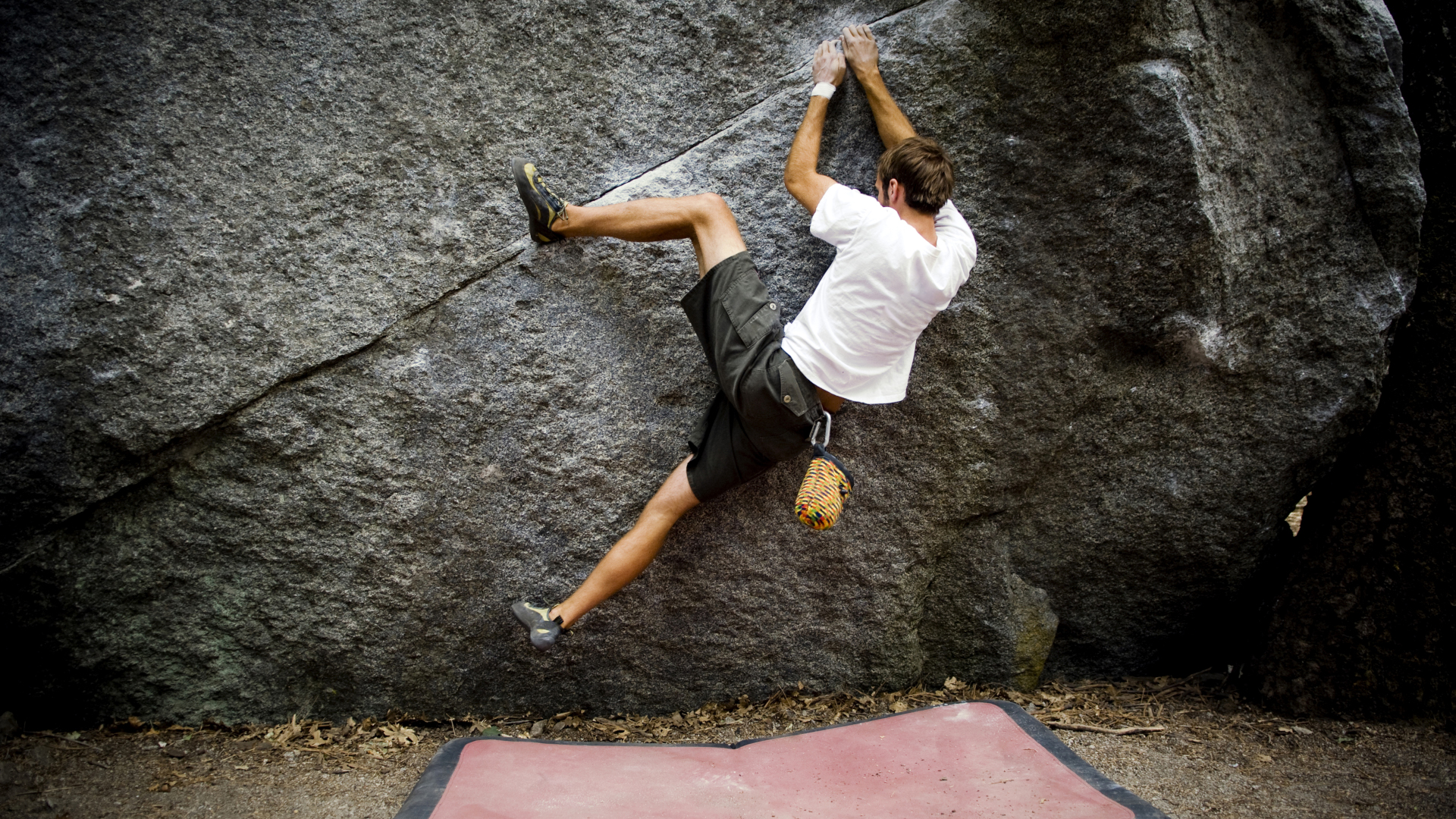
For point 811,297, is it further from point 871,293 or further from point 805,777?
point 805,777

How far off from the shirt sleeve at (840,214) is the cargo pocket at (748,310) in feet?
0.91

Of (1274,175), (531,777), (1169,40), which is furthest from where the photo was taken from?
(1274,175)

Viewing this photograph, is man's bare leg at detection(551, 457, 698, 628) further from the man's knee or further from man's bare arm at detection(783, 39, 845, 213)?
man's bare arm at detection(783, 39, 845, 213)

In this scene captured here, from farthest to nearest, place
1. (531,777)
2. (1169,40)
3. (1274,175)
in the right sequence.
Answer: (1274,175)
(1169,40)
(531,777)

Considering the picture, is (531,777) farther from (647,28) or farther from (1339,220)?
(1339,220)

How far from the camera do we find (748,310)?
9.38 feet

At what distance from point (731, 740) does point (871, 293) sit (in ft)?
5.94

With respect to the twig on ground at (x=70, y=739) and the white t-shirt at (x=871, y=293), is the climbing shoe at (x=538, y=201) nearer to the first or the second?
the white t-shirt at (x=871, y=293)

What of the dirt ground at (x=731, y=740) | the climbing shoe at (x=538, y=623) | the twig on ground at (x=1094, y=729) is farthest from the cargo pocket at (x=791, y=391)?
the twig on ground at (x=1094, y=729)

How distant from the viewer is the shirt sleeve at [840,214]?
2752 millimetres

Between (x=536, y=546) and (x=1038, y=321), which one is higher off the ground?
(x=1038, y=321)

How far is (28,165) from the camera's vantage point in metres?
2.79

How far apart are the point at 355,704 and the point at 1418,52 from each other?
4888 mm

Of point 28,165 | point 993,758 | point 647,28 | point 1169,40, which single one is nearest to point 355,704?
point 28,165
